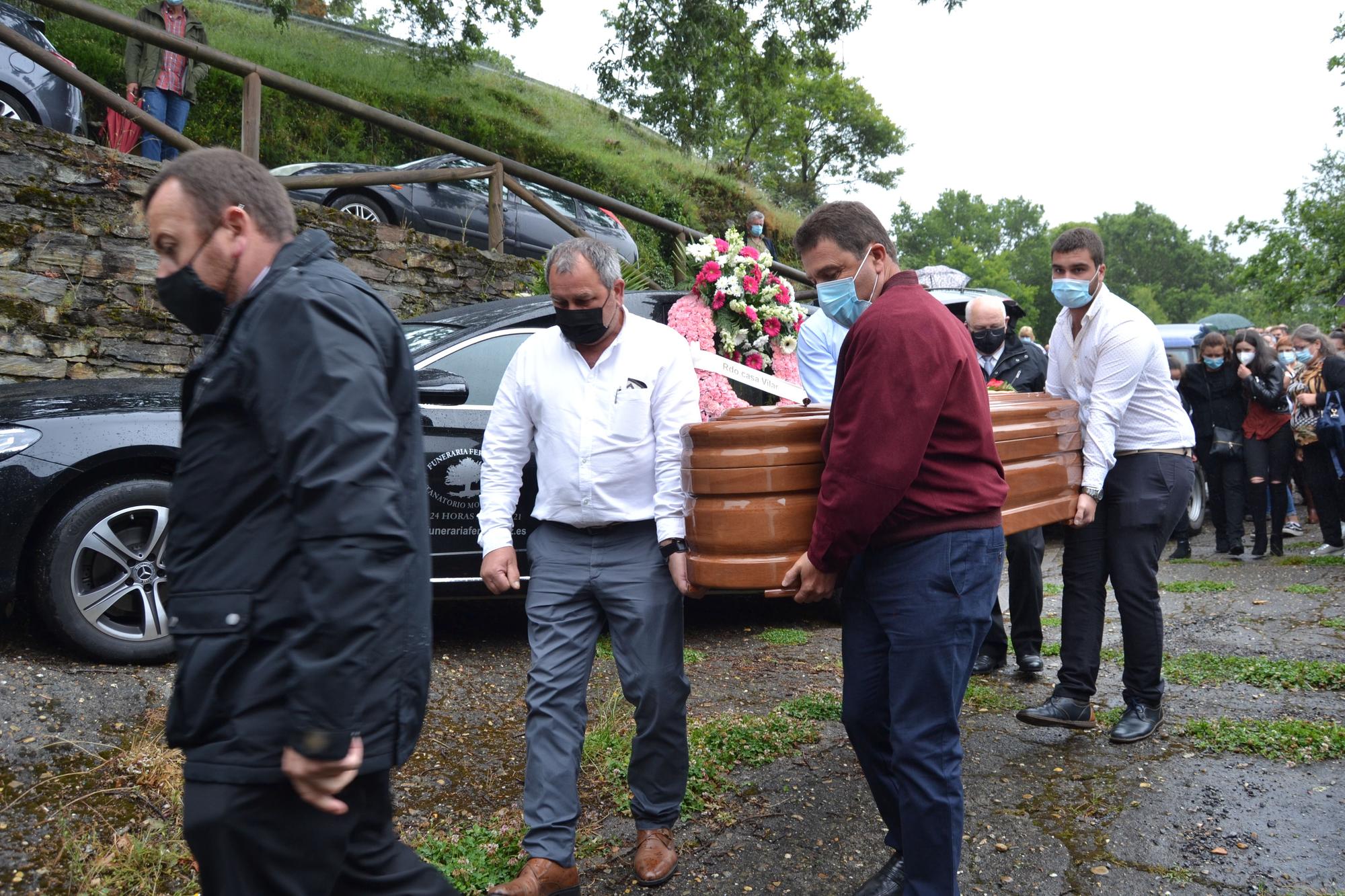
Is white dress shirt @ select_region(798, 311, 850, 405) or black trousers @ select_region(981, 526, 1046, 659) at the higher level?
white dress shirt @ select_region(798, 311, 850, 405)

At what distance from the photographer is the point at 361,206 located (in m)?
10.7

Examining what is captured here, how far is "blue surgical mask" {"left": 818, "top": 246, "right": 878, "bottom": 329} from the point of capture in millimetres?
2889

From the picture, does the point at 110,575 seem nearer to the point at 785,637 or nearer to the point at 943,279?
the point at 785,637

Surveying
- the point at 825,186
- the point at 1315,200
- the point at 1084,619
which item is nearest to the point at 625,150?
the point at 1315,200

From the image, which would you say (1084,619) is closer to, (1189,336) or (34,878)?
(34,878)

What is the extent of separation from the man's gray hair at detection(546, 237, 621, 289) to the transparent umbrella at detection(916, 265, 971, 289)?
724 cm

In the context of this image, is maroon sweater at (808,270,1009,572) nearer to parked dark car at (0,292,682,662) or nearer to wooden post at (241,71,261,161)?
parked dark car at (0,292,682,662)

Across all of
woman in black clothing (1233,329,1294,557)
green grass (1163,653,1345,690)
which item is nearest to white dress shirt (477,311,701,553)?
green grass (1163,653,1345,690)

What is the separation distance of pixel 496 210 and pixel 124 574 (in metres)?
7.03

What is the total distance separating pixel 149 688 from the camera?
4.31 m

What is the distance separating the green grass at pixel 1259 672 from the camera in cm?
518

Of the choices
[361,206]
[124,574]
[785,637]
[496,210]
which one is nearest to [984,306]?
[785,637]

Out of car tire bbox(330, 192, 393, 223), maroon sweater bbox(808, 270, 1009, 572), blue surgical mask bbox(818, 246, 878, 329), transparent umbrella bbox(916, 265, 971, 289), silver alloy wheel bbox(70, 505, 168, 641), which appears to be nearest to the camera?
maroon sweater bbox(808, 270, 1009, 572)

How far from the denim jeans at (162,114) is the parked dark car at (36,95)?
511 millimetres
